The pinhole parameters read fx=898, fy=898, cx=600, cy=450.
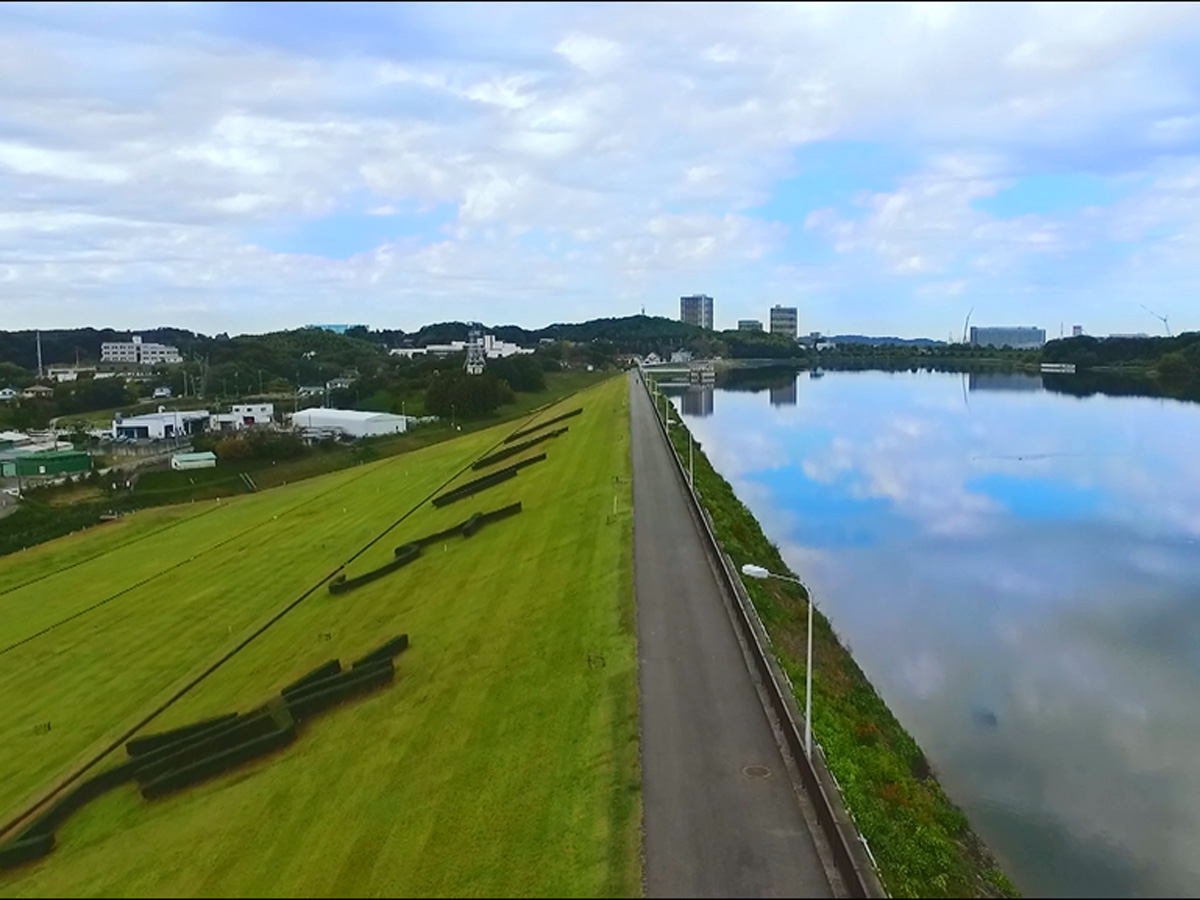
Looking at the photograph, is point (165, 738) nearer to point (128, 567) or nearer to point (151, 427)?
point (128, 567)

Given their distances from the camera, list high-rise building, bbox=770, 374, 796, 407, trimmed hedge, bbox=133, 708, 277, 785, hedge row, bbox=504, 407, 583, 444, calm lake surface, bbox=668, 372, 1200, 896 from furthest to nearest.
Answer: high-rise building, bbox=770, 374, 796, 407 → hedge row, bbox=504, 407, 583, 444 → trimmed hedge, bbox=133, 708, 277, 785 → calm lake surface, bbox=668, 372, 1200, 896

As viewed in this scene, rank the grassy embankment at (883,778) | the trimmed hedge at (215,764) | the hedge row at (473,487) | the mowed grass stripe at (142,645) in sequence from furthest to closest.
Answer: the hedge row at (473,487) < the mowed grass stripe at (142,645) < the trimmed hedge at (215,764) < the grassy embankment at (883,778)

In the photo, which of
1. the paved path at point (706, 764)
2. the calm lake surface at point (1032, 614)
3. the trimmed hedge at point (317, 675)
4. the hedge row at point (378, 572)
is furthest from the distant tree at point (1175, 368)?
the trimmed hedge at point (317, 675)

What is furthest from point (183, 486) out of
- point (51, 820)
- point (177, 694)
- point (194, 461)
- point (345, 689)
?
point (345, 689)

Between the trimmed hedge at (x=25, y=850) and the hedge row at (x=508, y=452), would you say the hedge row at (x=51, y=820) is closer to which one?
the trimmed hedge at (x=25, y=850)

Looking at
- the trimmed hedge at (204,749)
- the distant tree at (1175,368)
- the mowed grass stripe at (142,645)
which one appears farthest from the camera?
the distant tree at (1175,368)

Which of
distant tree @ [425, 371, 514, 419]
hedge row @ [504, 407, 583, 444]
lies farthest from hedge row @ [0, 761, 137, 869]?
distant tree @ [425, 371, 514, 419]

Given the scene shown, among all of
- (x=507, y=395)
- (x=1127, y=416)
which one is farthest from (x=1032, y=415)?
(x=507, y=395)

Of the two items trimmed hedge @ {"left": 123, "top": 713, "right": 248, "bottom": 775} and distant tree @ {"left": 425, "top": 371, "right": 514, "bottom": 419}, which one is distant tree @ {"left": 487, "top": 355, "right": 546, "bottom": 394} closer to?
distant tree @ {"left": 425, "top": 371, "right": 514, "bottom": 419}
